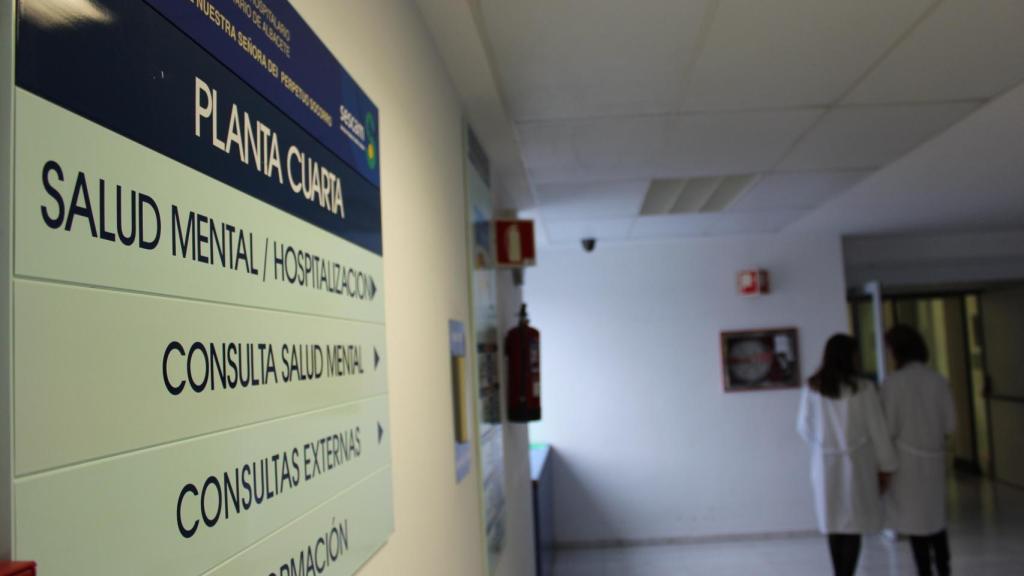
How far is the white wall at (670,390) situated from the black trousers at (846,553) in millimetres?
2081

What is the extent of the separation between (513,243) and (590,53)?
48.7 inches

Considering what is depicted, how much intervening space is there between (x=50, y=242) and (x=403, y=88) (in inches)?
52.7

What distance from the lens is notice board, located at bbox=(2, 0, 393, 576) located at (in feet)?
1.88

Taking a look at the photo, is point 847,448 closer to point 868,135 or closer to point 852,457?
point 852,457

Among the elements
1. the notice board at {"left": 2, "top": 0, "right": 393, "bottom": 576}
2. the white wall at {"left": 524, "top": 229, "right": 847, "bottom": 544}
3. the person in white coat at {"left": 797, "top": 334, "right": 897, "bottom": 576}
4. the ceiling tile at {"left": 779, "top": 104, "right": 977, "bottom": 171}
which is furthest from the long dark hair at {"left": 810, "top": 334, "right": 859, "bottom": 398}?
the notice board at {"left": 2, "top": 0, "right": 393, "bottom": 576}

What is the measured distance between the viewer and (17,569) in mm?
515

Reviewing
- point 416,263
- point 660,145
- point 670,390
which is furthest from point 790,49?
point 670,390

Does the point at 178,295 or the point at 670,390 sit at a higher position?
the point at 178,295

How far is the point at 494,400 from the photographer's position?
3.14 metres

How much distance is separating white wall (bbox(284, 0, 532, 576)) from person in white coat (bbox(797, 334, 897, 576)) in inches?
95.8

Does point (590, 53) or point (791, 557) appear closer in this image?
point (590, 53)

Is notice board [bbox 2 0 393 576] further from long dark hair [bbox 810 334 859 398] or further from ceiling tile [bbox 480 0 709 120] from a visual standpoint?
long dark hair [bbox 810 334 859 398]

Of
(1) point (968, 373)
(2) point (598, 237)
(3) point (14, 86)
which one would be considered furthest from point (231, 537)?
(1) point (968, 373)

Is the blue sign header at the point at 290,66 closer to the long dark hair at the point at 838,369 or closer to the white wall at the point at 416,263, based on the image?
the white wall at the point at 416,263
